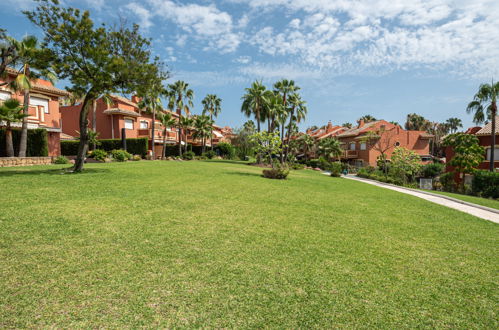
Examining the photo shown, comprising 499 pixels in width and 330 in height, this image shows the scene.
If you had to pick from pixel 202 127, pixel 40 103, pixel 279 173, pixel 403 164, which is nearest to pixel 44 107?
pixel 40 103

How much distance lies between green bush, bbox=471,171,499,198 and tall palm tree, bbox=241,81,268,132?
25.6 metres

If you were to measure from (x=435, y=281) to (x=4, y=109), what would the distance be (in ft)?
70.3

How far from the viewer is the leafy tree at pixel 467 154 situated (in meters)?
26.7

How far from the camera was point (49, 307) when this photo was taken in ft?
10.6

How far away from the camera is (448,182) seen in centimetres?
2783

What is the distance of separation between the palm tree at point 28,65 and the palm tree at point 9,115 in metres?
0.47

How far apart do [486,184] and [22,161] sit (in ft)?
119

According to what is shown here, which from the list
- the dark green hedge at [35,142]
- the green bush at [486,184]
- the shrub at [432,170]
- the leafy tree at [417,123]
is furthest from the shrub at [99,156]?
the leafy tree at [417,123]

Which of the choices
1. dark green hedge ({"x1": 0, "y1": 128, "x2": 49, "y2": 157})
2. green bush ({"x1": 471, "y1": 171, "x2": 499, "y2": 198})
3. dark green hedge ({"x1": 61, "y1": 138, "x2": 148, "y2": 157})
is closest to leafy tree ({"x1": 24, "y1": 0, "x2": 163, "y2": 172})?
dark green hedge ({"x1": 0, "y1": 128, "x2": 49, "y2": 157})

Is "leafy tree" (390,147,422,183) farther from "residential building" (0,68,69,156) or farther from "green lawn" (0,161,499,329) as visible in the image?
"residential building" (0,68,69,156)

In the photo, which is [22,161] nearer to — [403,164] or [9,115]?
[9,115]

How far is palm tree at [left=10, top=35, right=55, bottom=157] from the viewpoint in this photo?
12615 mm

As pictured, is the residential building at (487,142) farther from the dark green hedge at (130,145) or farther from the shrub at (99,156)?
the dark green hedge at (130,145)

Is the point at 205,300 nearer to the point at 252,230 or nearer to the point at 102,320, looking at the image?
the point at 102,320
